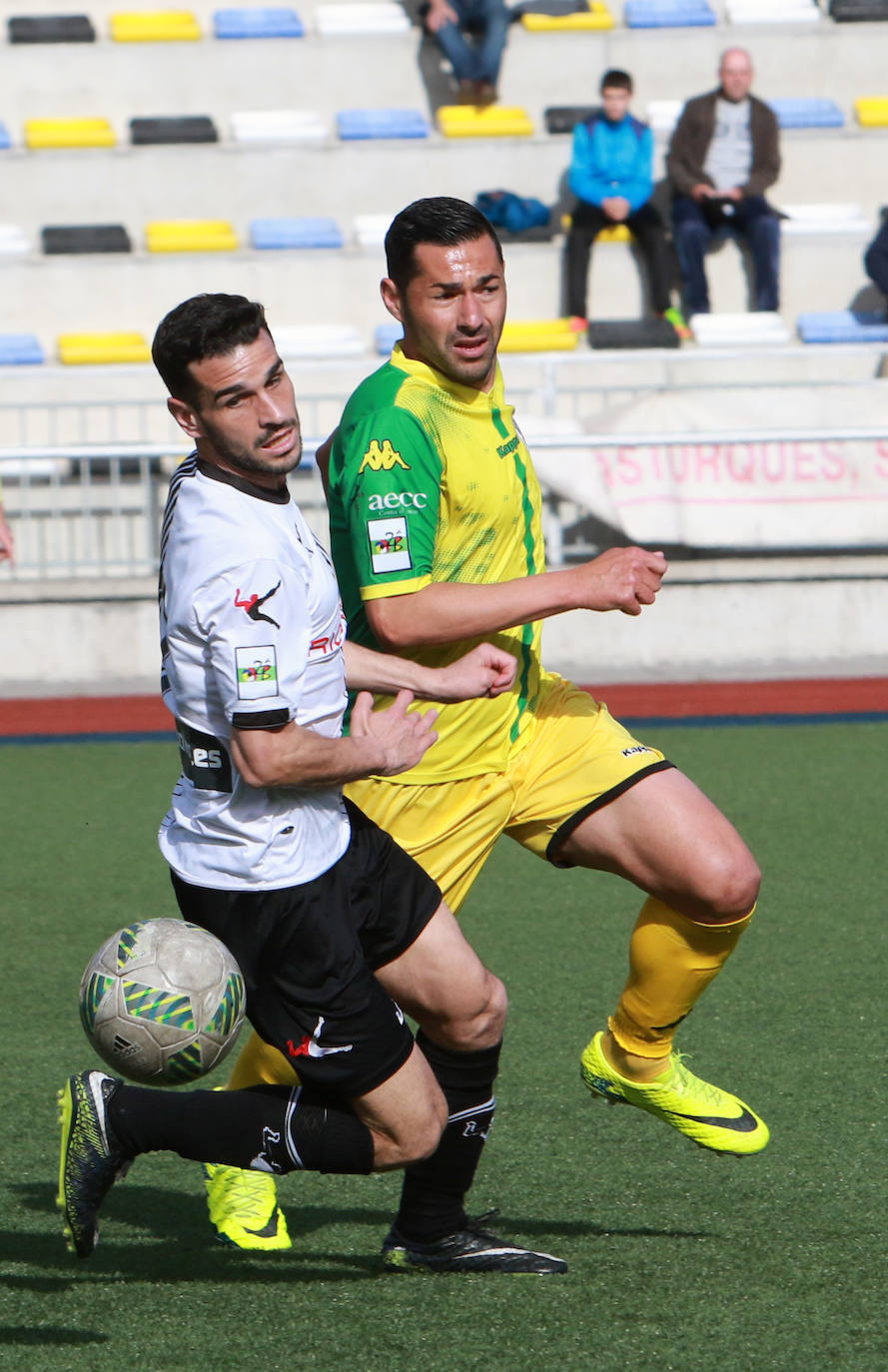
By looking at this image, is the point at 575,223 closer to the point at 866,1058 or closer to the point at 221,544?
the point at 866,1058

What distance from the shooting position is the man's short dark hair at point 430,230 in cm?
393

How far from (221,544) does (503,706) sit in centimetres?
108

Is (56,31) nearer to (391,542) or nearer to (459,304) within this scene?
(459,304)

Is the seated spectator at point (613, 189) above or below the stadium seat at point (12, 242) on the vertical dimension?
above

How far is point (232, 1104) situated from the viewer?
11.2 ft

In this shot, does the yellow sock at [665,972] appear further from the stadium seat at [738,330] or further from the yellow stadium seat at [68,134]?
the yellow stadium seat at [68,134]

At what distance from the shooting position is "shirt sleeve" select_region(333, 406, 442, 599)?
149 inches

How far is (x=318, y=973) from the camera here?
326 centimetres

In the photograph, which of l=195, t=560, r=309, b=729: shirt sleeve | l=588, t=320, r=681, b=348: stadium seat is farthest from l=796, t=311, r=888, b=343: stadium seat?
l=195, t=560, r=309, b=729: shirt sleeve

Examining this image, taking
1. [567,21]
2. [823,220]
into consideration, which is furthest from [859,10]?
[567,21]

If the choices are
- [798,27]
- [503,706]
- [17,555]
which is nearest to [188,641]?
[503,706]

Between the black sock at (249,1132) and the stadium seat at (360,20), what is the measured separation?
14812 millimetres

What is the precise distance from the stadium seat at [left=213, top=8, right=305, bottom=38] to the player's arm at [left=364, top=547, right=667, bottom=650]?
14109 mm

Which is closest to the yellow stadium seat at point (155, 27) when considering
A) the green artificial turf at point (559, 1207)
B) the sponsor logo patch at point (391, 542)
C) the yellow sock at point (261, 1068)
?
the green artificial turf at point (559, 1207)
